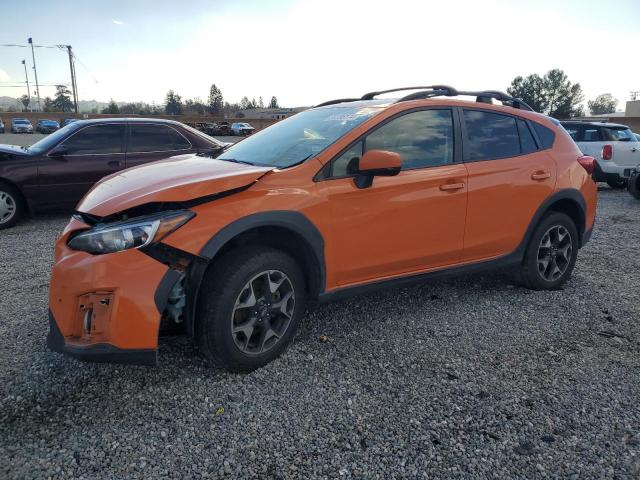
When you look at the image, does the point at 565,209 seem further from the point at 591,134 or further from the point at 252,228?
the point at 591,134

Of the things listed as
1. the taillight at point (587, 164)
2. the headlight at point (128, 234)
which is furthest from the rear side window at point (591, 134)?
the headlight at point (128, 234)

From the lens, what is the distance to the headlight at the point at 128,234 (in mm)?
2506

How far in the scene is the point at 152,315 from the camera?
8.24ft

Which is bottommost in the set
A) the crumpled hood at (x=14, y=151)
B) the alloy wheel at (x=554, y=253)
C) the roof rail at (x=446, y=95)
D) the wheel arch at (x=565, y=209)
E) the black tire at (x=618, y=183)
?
the black tire at (x=618, y=183)

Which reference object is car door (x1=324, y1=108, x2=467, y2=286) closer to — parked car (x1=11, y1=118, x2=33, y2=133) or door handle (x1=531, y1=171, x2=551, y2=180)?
door handle (x1=531, y1=171, x2=551, y2=180)

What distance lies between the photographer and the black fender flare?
264cm

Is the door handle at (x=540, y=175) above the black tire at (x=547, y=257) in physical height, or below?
above

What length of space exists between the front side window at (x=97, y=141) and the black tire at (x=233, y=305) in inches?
215

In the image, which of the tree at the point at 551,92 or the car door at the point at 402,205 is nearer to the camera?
the car door at the point at 402,205

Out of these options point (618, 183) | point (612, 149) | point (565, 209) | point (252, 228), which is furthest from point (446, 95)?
point (618, 183)

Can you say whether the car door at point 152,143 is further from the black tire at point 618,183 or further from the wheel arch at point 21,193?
the black tire at point 618,183

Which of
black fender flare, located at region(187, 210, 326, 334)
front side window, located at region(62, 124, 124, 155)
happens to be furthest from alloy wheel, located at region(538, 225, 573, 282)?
front side window, located at region(62, 124, 124, 155)

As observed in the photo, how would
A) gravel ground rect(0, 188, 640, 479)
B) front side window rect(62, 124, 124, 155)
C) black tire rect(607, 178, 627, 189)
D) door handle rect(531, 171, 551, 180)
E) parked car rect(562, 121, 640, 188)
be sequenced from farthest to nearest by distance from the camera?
black tire rect(607, 178, 627, 189) → parked car rect(562, 121, 640, 188) → front side window rect(62, 124, 124, 155) → door handle rect(531, 171, 551, 180) → gravel ground rect(0, 188, 640, 479)

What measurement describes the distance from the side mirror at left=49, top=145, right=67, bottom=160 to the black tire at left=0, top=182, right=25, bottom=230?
71 centimetres
